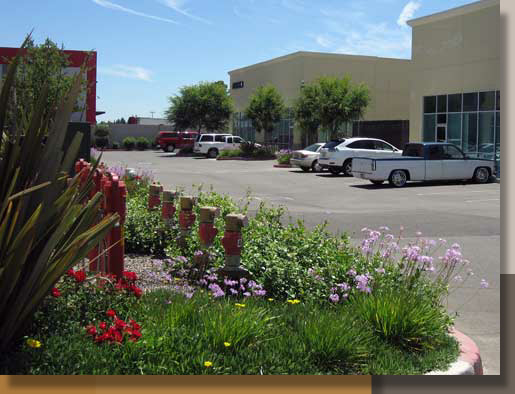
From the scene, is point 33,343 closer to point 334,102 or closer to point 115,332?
point 115,332

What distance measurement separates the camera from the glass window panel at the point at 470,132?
3344 cm

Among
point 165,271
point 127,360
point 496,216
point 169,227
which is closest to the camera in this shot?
point 127,360

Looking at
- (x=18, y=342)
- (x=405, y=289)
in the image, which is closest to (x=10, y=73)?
(x=18, y=342)

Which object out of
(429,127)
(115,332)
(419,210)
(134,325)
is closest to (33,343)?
(115,332)

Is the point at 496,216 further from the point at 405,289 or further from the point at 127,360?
the point at 127,360

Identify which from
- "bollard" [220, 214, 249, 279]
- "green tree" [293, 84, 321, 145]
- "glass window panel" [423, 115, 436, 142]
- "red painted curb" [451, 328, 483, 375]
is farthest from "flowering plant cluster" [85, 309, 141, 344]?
"green tree" [293, 84, 321, 145]

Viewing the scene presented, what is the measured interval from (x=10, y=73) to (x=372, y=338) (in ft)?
10.1

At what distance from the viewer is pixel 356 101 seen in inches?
1603

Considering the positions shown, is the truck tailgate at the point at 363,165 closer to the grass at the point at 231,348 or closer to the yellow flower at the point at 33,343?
the grass at the point at 231,348

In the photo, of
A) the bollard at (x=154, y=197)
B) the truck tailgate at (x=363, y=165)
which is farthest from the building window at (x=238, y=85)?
the bollard at (x=154, y=197)

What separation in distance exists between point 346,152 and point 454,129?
8.74 meters

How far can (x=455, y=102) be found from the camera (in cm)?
3472

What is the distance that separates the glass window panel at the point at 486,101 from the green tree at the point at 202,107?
28378 millimetres

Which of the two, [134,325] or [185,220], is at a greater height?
[185,220]
